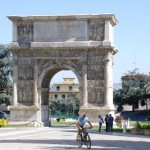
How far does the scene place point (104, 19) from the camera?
49938 millimetres

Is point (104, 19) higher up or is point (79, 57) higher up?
point (104, 19)

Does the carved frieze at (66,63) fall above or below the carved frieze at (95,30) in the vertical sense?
below

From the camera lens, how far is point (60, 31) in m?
50.6

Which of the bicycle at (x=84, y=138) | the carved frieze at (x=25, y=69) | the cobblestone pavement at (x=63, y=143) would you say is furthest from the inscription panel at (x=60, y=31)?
the bicycle at (x=84, y=138)

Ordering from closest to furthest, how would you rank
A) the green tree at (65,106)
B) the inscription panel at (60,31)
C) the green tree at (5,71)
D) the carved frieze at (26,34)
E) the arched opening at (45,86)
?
the inscription panel at (60,31), the arched opening at (45,86), the carved frieze at (26,34), the green tree at (5,71), the green tree at (65,106)

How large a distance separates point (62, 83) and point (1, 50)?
66168 millimetres

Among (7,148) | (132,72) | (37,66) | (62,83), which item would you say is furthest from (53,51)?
(62,83)

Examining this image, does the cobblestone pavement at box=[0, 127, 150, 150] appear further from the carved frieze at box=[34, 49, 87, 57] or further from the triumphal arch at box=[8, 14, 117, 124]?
the carved frieze at box=[34, 49, 87, 57]

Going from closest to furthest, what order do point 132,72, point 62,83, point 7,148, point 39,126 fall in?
1. point 7,148
2. point 39,126
3. point 132,72
4. point 62,83

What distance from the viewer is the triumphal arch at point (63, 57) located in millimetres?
50031

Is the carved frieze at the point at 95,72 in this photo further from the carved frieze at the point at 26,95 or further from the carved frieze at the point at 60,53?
the carved frieze at the point at 26,95

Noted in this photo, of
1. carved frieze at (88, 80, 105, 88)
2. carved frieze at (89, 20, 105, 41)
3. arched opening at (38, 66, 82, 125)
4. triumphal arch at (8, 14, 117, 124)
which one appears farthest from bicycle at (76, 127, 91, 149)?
carved frieze at (89, 20, 105, 41)

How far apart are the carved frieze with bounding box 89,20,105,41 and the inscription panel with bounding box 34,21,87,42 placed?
570 millimetres

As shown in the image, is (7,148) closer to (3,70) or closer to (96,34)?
(96,34)
